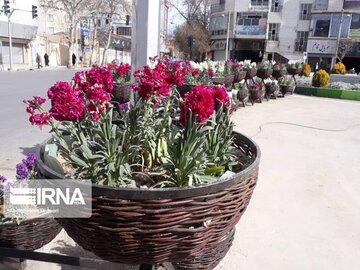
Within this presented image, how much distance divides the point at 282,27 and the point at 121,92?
34.8 m

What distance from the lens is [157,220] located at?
29.7 inches

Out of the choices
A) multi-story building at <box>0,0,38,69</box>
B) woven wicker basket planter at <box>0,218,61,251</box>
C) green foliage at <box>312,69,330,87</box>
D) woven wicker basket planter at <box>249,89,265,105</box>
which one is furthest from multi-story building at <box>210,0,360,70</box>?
woven wicker basket planter at <box>0,218,61,251</box>

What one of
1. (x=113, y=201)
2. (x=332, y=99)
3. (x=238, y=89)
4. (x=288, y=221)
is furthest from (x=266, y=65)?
(x=113, y=201)

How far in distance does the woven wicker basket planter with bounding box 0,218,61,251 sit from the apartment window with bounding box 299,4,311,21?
35.7 meters

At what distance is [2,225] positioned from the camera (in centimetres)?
185

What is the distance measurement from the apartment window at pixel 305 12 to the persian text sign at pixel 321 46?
2.66m

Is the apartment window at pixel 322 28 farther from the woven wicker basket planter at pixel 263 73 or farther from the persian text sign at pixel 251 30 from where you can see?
the woven wicker basket planter at pixel 263 73

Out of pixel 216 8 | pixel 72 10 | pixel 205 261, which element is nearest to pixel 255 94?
pixel 205 261

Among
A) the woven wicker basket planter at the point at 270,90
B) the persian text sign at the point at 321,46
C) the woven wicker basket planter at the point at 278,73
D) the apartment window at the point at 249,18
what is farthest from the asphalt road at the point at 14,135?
the apartment window at the point at 249,18

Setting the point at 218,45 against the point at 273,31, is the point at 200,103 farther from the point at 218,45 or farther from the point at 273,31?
the point at 218,45

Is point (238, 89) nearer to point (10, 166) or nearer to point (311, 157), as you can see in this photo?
point (311, 157)

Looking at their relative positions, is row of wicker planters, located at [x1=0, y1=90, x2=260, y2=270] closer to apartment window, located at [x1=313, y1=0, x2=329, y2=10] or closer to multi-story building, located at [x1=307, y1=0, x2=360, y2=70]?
multi-story building, located at [x1=307, y1=0, x2=360, y2=70]

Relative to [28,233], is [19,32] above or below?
above

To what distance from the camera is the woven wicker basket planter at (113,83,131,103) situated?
297 cm
